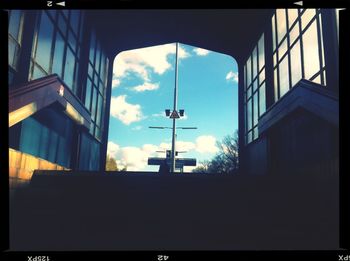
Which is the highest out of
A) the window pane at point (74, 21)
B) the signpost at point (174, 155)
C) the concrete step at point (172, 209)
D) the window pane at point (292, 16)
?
the window pane at point (74, 21)

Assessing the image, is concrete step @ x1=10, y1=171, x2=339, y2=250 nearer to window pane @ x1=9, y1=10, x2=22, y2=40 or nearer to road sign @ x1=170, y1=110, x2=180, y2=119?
window pane @ x1=9, y1=10, x2=22, y2=40

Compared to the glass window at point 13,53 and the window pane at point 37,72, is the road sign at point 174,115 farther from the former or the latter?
the glass window at point 13,53

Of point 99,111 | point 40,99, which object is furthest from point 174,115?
point 40,99

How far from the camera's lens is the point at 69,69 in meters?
10.2

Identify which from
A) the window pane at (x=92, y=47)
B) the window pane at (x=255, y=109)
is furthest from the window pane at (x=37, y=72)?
the window pane at (x=255, y=109)

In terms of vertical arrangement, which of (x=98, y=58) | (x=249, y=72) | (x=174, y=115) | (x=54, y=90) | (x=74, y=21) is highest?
(x=249, y=72)

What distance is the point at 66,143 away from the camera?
10125 millimetres

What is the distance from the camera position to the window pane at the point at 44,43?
747cm

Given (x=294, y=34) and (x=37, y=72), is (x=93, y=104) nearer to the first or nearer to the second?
(x=37, y=72)
